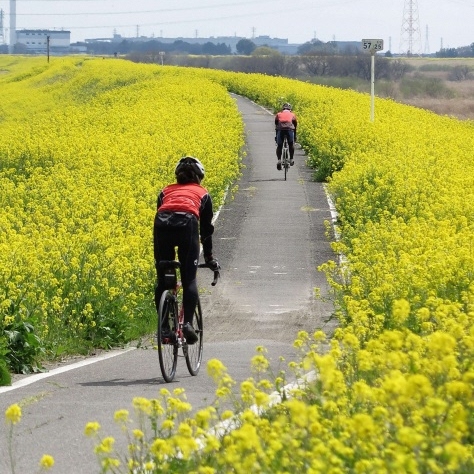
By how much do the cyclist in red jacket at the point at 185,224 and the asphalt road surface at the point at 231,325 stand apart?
0.83m

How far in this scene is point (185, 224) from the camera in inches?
417

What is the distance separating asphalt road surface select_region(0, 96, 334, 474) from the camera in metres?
8.37

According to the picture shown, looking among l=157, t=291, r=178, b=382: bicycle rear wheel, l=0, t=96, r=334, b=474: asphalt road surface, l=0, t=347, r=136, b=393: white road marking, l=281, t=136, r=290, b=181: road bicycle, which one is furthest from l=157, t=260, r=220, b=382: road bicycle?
l=281, t=136, r=290, b=181: road bicycle

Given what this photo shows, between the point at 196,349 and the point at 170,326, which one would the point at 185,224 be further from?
the point at 196,349

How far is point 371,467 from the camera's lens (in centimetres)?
491

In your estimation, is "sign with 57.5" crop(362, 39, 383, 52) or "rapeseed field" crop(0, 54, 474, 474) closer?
"rapeseed field" crop(0, 54, 474, 474)

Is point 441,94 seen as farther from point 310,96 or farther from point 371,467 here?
point 371,467

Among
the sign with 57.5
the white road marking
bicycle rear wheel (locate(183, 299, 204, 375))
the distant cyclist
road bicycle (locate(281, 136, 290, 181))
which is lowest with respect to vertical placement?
the white road marking

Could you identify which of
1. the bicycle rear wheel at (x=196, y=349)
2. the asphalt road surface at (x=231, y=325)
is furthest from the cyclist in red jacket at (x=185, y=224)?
the asphalt road surface at (x=231, y=325)

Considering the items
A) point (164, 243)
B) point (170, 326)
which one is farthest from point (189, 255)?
point (170, 326)

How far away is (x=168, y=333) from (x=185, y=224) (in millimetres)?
946

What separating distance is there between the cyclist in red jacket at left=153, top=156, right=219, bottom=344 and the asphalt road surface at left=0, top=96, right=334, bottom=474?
0.83 meters

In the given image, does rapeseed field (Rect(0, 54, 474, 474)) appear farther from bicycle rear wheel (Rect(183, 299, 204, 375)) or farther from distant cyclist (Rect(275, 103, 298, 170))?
distant cyclist (Rect(275, 103, 298, 170))

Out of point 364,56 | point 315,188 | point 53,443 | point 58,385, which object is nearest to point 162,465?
point 53,443
